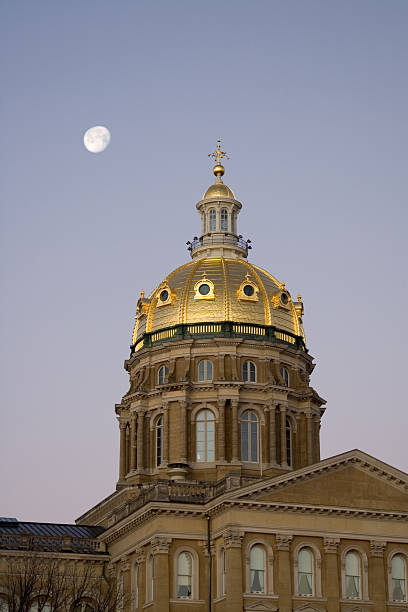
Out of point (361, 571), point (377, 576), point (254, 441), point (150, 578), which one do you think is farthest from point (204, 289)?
point (377, 576)

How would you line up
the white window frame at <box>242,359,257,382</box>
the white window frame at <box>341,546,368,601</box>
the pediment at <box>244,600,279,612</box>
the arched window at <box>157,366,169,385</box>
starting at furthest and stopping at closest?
the arched window at <box>157,366,169,385</box> < the white window frame at <box>242,359,257,382</box> < the white window frame at <box>341,546,368,601</box> < the pediment at <box>244,600,279,612</box>

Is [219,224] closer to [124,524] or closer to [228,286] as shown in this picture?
[228,286]

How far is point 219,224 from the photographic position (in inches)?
3359

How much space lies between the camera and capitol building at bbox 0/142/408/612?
60.7m

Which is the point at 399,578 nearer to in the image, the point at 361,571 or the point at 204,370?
the point at 361,571

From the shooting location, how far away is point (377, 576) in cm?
6147

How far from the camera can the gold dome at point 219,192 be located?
85.7 metres

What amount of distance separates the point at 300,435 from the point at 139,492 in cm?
1174

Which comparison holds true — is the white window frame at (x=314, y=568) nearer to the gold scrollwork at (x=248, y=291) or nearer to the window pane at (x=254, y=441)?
the window pane at (x=254, y=441)

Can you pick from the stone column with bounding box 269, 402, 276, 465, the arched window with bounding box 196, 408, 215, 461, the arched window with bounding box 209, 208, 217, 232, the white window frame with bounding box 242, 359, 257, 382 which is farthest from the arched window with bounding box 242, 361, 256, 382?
the arched window with bounding box 209, 208, 217, 232

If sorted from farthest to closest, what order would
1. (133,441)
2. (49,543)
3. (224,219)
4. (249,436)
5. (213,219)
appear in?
(213,219) → (224,219) → (133,441) → (249,436) → (49,543)

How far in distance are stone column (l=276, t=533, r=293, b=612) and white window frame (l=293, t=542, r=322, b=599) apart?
20.5 inches

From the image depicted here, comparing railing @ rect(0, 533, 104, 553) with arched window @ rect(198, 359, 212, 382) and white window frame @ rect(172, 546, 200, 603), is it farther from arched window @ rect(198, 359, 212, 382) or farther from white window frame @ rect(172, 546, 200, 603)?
arched window @ rect(198, 359, 212, 382)

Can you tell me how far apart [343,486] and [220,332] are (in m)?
17.6
